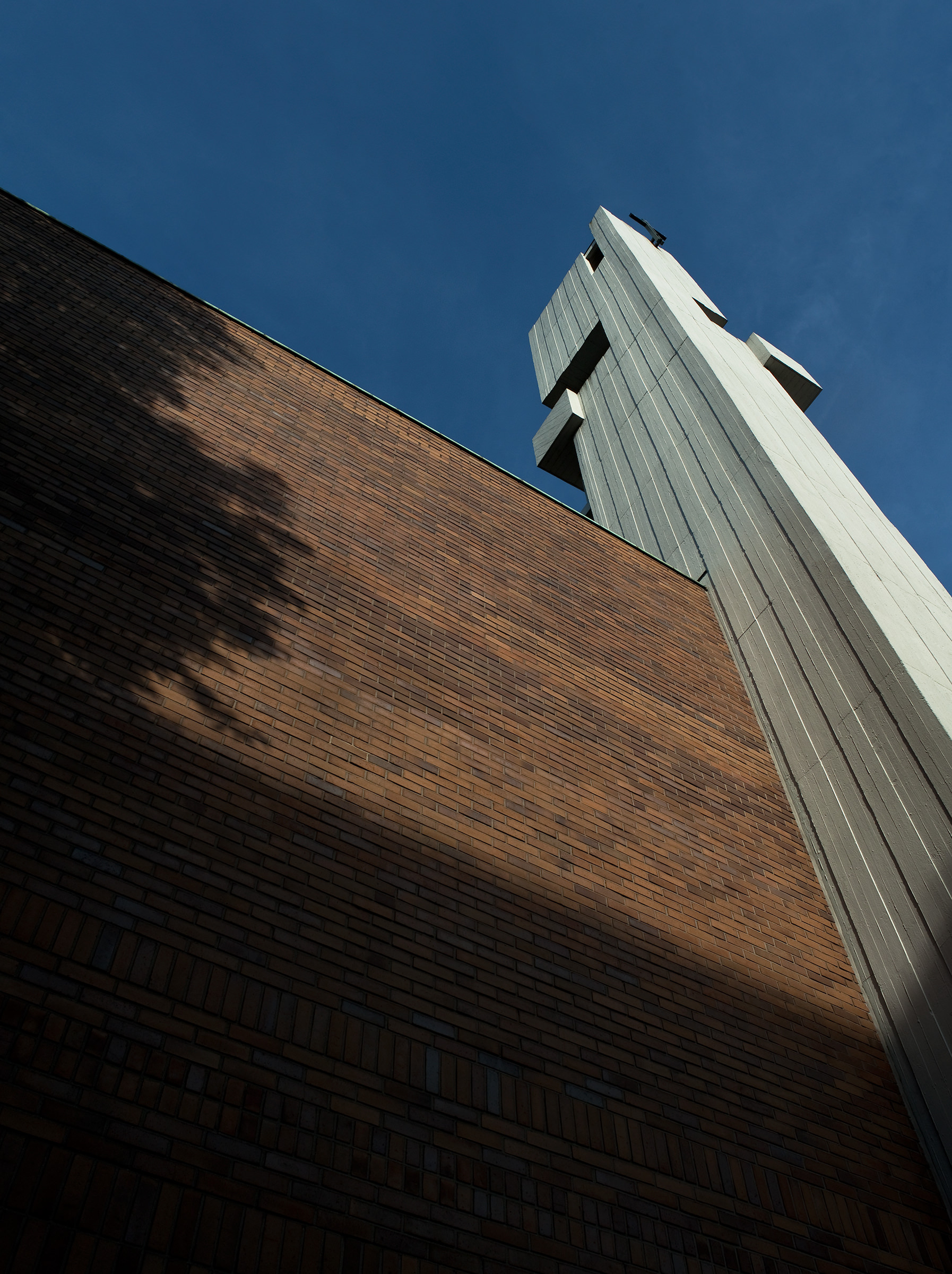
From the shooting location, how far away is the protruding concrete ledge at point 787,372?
17.7 metres

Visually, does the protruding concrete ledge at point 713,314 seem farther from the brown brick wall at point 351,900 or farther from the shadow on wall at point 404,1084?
the shadow on wall at point 404,1084

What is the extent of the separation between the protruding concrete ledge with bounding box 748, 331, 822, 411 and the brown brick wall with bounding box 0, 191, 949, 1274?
37.4ft

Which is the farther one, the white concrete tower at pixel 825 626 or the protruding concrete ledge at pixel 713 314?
the protruding concrete ledge at pixel 713 314

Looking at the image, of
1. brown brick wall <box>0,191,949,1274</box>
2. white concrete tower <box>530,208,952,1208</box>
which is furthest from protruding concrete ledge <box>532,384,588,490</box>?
brown brick wall <box>0,191,949,1274</box>

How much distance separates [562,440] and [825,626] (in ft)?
37.2

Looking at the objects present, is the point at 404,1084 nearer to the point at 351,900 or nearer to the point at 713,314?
the point at 351,900

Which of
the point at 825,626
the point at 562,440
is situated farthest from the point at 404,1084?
the point at 562,440

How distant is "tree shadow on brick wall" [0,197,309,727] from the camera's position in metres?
5.57

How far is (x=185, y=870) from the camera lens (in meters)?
4.48

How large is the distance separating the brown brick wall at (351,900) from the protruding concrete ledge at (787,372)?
11.4 meters

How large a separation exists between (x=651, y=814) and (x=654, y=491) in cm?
Answer: 745

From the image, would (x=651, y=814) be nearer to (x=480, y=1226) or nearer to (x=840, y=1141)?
(x=840, y=1141)

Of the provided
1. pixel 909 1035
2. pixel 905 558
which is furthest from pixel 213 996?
pixel 905 558

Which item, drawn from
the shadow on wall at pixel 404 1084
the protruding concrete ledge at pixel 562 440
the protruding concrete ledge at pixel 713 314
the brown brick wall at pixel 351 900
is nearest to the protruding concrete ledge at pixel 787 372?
the protruding concrete ledge at pixel 713 314
